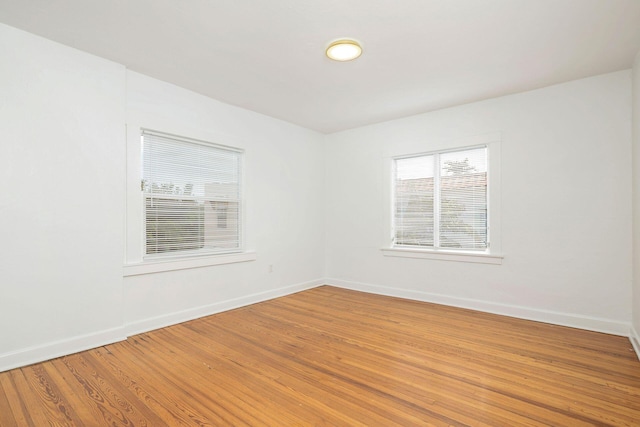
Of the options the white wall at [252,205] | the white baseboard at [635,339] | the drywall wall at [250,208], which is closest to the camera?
the white wall at [252,205]

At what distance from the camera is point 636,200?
295 centimetres

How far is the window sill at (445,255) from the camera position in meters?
3.93

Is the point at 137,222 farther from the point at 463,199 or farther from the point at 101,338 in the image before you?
the point at 463,199

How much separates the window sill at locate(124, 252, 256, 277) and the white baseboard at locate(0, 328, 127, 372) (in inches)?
22.8

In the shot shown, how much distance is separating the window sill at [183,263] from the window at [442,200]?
2.36 m

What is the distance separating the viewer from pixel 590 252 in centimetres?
336

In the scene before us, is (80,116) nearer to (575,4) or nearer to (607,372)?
(575,4)

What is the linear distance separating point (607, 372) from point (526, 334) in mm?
790

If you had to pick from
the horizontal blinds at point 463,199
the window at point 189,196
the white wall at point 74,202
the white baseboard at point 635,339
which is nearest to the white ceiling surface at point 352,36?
the white wall at point 74,202

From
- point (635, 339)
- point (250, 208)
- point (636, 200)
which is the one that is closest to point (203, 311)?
point (250, 208)

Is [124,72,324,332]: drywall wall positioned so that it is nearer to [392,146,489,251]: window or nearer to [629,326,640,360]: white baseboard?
[392,146,489,251]: window

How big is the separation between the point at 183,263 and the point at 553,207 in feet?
14.1

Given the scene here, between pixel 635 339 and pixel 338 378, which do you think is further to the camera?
pixel 635 339

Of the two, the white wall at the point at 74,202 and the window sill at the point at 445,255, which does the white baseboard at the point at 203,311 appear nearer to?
the white wall at the point at 74,202
